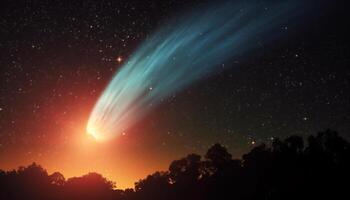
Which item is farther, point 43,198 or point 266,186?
point 43,198

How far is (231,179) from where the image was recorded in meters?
51.1

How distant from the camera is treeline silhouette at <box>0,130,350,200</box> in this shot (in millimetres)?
39688

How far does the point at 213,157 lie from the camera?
209 feet

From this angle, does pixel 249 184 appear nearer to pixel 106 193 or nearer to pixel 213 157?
pixel 213 157

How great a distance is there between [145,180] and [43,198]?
16.1 m

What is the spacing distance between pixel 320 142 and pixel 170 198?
23.6m

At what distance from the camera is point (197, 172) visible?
208 ft

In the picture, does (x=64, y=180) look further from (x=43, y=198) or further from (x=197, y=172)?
(x=197, y=172)

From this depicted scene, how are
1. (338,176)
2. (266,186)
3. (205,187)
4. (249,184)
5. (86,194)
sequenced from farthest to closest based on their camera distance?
(86,194), (205,187), (249,184), (266,186), (338,176)

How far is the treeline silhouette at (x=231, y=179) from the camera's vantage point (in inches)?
1563

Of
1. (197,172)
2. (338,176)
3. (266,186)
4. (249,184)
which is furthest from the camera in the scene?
(197,172)

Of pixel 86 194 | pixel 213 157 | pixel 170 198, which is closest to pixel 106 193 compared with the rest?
pixel 86 194

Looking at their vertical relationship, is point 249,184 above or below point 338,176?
above

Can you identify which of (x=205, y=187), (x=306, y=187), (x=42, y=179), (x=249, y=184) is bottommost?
(x=306, y=187)
